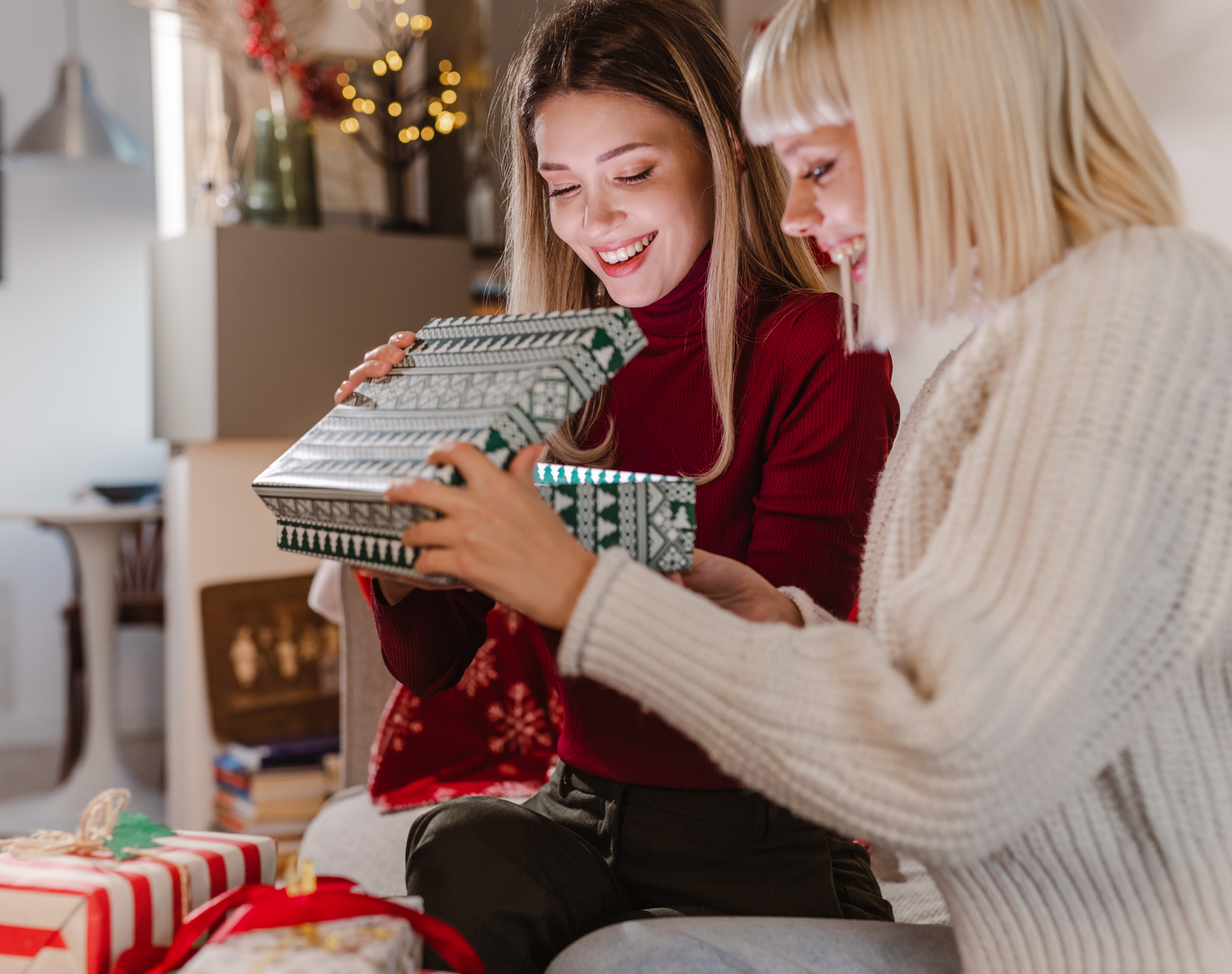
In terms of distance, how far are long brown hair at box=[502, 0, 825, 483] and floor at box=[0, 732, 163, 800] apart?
2.77m

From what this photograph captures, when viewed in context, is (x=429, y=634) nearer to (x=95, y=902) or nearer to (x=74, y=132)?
(x=95, y=902)

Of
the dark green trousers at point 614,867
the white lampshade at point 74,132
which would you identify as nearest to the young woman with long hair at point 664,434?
the dark green trousers at point 614,867

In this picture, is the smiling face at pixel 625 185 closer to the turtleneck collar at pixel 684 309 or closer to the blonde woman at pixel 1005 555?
the turtleneck collar at pixel 684 309

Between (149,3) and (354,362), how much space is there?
3.43ft

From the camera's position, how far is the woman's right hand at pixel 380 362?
986 mm

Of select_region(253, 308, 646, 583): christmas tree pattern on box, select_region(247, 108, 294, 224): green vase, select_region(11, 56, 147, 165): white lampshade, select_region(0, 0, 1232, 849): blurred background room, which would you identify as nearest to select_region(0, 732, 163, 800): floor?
select_region(0, 0, 1232, 849): blurred background room

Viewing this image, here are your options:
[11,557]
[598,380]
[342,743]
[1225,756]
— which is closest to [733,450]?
[598,380]

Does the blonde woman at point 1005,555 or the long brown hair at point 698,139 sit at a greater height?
the long brown hair at point 698,139

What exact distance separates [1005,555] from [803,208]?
0.30 metres

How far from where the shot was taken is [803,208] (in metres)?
0.81

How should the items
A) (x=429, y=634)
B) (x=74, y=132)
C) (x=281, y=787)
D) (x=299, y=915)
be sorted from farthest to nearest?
(x=74, y=132) → (x=281, y=787) → (x=429, y=634) → (x=299, y=915)

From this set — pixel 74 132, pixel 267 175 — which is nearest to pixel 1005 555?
pixel 267 175

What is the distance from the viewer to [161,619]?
3.41 meters

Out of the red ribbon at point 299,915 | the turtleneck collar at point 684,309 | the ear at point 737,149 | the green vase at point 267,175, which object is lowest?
the red ribbon at point 299,915
